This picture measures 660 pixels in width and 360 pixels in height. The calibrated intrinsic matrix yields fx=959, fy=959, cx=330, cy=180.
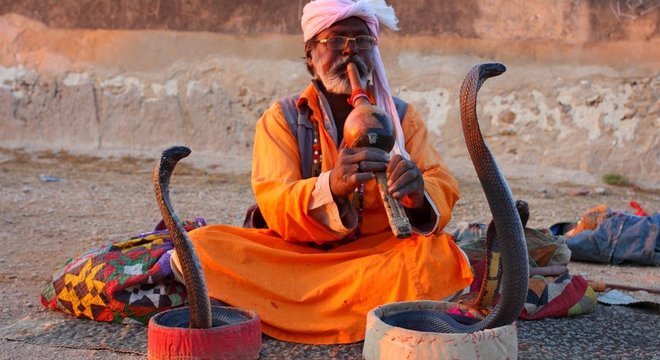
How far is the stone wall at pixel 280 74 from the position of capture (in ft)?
25.7

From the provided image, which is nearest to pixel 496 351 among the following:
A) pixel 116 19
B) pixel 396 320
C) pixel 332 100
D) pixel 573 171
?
pixel 396 320

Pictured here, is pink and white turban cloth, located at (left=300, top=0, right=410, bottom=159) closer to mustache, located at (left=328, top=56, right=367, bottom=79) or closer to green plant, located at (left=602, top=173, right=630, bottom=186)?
mustache, located at (left=328, top=56, right=367, bottom=79)

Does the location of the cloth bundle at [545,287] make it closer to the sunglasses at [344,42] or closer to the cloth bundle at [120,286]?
the sunglasses at [344,42]

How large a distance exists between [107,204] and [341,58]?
3655 millimetres

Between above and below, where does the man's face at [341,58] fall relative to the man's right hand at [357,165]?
above

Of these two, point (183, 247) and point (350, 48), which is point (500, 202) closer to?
point (183, 247)

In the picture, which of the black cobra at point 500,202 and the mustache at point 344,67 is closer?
the black cobra at point 500,202

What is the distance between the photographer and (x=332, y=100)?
3.50 meters

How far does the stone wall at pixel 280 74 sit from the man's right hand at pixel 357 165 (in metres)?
5.30

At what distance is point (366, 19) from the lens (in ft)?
11.3

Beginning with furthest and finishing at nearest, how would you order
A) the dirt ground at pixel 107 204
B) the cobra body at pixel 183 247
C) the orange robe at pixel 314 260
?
the dirt ground at pixel 107 204 < the orange robe at pixel 314 260 < the cobra body at pixel 183 247

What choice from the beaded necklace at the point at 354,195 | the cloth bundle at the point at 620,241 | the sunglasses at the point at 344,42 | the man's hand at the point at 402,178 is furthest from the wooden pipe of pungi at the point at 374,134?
the cloth bundle at the point at 620,241

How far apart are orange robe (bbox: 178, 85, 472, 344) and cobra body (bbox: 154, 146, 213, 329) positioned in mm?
551

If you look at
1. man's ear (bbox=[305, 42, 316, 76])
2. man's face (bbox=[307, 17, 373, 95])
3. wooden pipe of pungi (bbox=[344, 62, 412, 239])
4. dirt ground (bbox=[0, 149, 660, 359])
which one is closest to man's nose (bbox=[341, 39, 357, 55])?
man's face (bbox=[307, 17, 373, 95])
